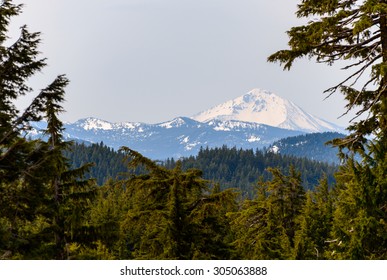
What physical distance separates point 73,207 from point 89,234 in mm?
1622

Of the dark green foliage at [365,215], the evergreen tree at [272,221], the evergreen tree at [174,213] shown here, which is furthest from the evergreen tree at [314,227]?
the dark green foliage at [365,215]

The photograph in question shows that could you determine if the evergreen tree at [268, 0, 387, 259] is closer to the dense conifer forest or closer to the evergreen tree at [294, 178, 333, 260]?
the dense conifer forest

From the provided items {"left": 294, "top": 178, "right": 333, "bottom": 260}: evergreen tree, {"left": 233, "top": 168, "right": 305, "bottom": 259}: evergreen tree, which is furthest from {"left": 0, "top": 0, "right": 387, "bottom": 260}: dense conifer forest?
{"left": 294, "top": 178, "right": 333, "bottom": 260}: evergreen tree

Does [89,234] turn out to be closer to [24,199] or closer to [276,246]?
[24,199]

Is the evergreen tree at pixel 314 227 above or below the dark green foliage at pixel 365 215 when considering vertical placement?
below

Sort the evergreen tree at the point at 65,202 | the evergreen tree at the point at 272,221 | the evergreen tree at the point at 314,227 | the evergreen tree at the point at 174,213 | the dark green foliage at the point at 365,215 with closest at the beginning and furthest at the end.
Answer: the dark green foliage at the point at 365,215, the evergreen tree at the point at 174,213, the evergreen tree at the point at 65,202, the evergreen tree at the point at 272,221, the evergreen tree at the point at 314,227

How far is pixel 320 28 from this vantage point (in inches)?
431

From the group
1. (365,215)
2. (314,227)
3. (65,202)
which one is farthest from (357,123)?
(314,227)

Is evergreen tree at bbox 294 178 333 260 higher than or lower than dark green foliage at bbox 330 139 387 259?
lower

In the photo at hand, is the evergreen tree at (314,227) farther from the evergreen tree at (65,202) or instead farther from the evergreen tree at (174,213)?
the evergreen tree at (65,202)

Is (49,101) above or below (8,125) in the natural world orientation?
above

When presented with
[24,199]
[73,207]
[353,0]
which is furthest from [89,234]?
[353,0]

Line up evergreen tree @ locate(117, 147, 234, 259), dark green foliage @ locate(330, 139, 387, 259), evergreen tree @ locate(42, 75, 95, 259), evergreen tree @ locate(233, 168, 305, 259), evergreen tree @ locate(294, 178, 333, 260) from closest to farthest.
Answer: dark green foliage @ locate(330, 139, 387, 259) < evergreen tree @ locate(117, 147, 234, 259) < evergreen tree @ locate(42, 75, 95, 259) < evergreen tree @ locate(233, 168, 305, 259) < evergreen tree @ locate(294, 178, 333, 260)
